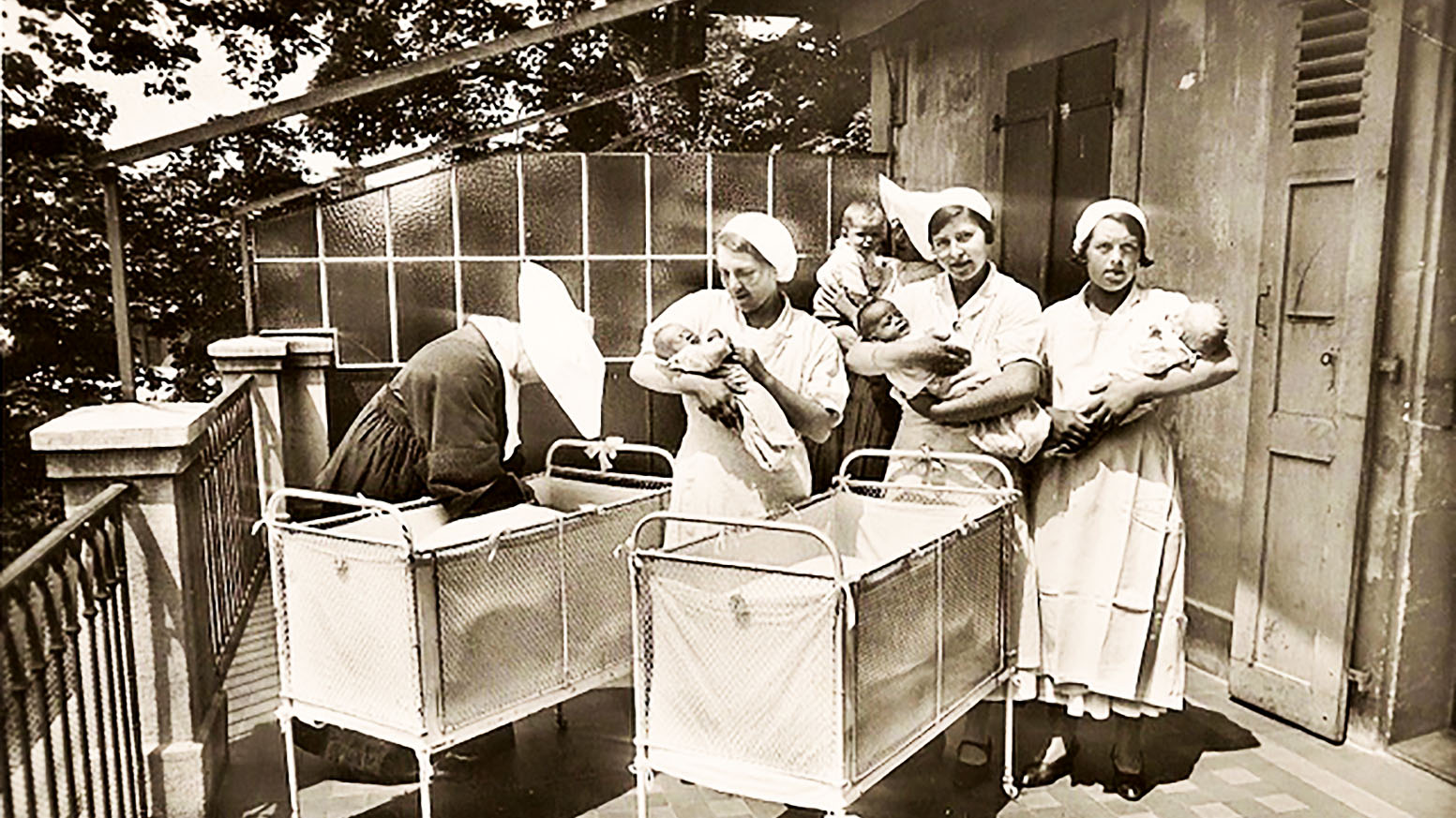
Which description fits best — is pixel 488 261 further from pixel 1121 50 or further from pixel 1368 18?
pixel 1368 18

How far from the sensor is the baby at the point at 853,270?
3447 mm

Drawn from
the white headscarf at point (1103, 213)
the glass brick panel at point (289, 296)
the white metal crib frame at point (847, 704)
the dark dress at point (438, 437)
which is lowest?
the white metal crib frame at point (847, 704)

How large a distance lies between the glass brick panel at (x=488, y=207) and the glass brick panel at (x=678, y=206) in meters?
0.60

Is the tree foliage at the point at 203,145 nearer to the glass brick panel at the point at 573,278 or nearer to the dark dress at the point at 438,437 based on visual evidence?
the glass brick panel at the point at 573,278

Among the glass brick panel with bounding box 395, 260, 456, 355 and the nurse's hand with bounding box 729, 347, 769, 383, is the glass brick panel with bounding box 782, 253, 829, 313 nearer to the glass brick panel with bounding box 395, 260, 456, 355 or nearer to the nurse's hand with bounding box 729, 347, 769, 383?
the glass brick panel with bounding box 395, 260, 456, 355

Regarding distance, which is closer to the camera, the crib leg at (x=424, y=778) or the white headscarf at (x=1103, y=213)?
the crib leg at (x=424, y=778)

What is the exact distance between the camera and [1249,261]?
11.2 feet

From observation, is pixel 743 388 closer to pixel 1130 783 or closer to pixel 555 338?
pixel 555 338

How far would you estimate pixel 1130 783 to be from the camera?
113 inches

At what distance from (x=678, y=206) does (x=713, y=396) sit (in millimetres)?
1789

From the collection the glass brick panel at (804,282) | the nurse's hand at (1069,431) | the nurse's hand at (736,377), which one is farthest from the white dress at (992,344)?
the glass brick panel at (804,282)

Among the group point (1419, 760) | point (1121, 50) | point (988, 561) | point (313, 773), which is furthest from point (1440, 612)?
point (313, 773)

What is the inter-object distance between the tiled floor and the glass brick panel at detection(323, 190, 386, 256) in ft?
4.90

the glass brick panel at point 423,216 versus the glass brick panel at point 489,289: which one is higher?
the glass brick panel at point 423,216
